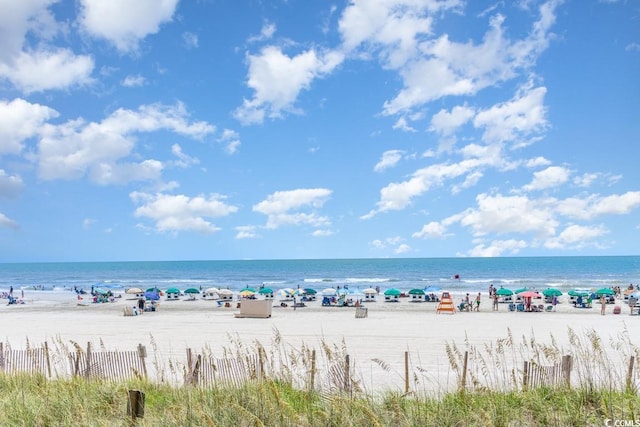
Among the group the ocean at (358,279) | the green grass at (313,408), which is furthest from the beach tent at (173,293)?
the green grass at (313,408)

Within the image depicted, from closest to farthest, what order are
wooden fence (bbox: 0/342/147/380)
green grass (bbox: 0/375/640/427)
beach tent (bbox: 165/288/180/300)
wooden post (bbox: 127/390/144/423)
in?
1. green grass (bbox: 0/375/640/427)
2. wooden post (bbox: 127/390/144/423)
3. wooden fence (bbox: 0/342/147/380)
4. beach tent (bbox: 165/288/180/300)

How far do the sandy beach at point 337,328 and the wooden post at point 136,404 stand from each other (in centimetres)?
649

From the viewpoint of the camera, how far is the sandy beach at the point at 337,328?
55.0 feet

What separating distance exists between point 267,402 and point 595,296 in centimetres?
4193

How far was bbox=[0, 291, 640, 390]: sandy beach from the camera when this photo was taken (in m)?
16.8

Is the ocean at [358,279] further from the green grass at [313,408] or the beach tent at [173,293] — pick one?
the green grass at [313,408]

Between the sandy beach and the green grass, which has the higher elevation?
the green grass

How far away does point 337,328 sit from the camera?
23.9 m

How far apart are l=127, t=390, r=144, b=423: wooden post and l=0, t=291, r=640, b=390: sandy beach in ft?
21.3

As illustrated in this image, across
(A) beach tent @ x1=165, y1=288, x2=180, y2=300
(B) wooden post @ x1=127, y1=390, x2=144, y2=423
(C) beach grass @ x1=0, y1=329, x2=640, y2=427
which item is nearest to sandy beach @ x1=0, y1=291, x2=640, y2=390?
(C) beach grass @ x1=0, y1=329, x2=640, y2=427

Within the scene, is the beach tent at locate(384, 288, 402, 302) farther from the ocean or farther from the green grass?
the green grass

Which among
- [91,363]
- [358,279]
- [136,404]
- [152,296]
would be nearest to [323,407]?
[136,404]

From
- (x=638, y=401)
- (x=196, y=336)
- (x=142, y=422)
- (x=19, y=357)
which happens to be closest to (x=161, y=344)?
(x=196, y=336)

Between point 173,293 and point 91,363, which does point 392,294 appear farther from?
point 91,363
